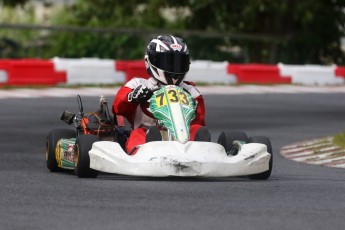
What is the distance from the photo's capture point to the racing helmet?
10992 mm

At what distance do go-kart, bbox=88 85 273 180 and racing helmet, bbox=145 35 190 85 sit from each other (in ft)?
1.02

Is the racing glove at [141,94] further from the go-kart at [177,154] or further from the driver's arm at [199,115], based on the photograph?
the driver's arm at [199,115]

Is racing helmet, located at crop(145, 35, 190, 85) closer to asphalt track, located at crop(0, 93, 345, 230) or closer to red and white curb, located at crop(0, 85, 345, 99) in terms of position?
asphalt track, located at crop(0, 93, 345, 230)

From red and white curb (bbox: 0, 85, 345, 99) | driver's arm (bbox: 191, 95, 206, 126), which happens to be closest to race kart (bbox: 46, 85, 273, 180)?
driver's arm (bbox: 191, 95, 206, 126)

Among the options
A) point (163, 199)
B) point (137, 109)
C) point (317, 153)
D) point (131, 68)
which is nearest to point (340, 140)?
point (317, 153)

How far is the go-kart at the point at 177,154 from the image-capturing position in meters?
9.70

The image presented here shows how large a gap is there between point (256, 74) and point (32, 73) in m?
5.51

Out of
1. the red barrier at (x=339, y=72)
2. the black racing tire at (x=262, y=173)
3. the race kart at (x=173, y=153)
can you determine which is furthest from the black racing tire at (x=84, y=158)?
the red barrier at (x=339, y=72)

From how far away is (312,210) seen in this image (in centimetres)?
820

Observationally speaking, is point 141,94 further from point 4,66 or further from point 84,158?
point 4,66

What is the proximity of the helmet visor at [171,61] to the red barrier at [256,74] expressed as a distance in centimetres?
1572

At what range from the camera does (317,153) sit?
45.8ft

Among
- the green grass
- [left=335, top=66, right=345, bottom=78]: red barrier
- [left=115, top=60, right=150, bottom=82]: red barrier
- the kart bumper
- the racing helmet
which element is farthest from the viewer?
[left=335, top=66, right=345, bottom=78]: red barrier

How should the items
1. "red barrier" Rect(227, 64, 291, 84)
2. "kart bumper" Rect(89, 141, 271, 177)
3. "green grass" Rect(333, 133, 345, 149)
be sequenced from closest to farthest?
"kart bumper" Rect(89, 141, 271, 177) → "green grass" Rect(333, 133, 345, 149) → "red barrier" Rect(227, 64, 291, 84)
